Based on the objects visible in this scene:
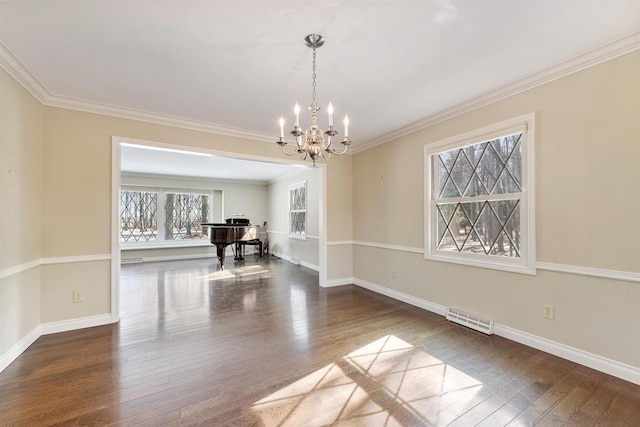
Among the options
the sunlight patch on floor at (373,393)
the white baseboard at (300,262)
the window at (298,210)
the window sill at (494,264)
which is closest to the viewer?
the sunlight patch on floor at (373,393)

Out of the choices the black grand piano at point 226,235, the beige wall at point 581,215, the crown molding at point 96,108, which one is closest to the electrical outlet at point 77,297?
the crown molding at point 96,108

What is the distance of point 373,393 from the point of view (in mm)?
1918

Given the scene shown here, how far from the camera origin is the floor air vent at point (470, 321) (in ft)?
9.36

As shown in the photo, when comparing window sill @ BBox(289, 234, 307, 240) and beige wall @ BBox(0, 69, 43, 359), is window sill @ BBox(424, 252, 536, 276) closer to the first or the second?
window sill @ BBox(289, 234, 307, 240)

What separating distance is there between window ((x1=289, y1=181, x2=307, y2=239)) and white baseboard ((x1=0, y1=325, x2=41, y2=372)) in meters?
4.90

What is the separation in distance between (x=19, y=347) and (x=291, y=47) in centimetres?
354

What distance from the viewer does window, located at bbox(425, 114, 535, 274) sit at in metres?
2.64

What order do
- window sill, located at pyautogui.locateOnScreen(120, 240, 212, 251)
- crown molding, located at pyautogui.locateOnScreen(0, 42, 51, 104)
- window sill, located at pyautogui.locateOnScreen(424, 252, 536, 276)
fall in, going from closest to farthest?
crown molding, located at pyautogui.locateOnScreen(0, 42, 51, 104), window sill, located at pyautogui.locateOnScreen(424, 252, 536, 276), window sill, located at pyautogui.locateOnScreen(120, 240, 212, 251)

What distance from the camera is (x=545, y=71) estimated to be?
7.93 ft

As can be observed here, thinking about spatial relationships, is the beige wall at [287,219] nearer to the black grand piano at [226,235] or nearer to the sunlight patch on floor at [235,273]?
the sunlight patch on floor at [235,273]

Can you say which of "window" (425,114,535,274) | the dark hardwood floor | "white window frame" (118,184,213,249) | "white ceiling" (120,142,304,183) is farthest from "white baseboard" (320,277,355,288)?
"white window frame" (118,184,213,249)

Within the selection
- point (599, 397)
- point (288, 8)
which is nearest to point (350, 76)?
point (288, 8)

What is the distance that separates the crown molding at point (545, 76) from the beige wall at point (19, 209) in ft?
13.9

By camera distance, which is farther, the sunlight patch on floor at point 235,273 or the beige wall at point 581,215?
the sunlight patch on floor at point 235,273
